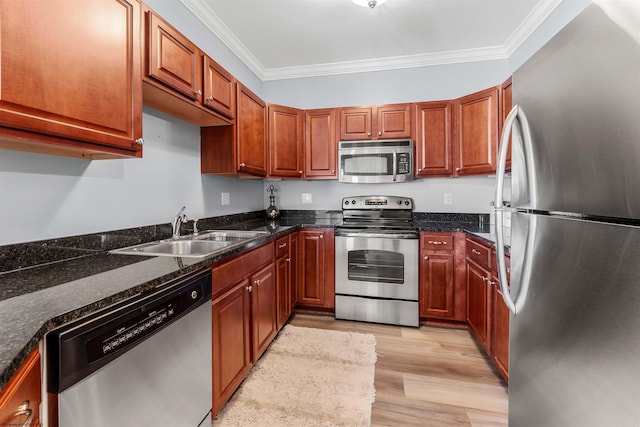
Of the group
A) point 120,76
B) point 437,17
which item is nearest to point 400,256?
point 437,17

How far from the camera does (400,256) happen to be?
277cm

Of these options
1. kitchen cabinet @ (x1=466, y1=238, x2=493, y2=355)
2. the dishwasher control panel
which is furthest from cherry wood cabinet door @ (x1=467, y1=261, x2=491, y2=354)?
the dishwasher control panel

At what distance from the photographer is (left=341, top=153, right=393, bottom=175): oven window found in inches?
119

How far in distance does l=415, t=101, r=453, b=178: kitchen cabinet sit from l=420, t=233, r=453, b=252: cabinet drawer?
0.66 m

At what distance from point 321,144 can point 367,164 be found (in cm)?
57

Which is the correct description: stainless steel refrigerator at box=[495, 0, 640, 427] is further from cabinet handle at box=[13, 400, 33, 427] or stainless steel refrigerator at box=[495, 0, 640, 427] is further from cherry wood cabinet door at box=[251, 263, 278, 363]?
cherry wood cabinet door at box=[251, 263, 278, 363]

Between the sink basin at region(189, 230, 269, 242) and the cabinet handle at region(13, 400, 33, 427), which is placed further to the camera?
the sink basin at region(189, 230, 269, 242)

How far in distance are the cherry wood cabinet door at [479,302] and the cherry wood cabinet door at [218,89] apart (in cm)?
227

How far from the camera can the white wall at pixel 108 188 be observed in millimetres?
1215

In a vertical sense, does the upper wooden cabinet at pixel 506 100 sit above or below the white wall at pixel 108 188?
above

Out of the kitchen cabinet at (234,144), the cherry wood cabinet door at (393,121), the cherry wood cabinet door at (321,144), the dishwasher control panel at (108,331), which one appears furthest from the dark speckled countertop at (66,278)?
the cherry wood cabinet door at (393,121)

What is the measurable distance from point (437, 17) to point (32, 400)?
10.6 feet

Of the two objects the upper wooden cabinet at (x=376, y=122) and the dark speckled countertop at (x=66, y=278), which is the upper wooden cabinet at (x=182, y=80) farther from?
the upper wooden cabinet at (x=376, y=122)

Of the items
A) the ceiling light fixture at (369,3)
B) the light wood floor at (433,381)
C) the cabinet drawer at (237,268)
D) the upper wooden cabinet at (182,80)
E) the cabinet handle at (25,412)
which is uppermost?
the ceiling light fixture at (369,3)
